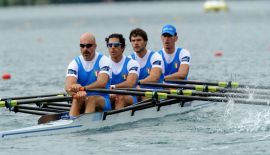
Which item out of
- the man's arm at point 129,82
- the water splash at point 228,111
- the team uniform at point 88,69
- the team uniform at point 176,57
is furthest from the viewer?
the team uniform at point 176,57

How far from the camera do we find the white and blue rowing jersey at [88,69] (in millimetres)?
13406

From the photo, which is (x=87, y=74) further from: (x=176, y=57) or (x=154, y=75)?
(x=176, y=57)

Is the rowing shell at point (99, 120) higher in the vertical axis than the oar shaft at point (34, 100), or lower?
lower

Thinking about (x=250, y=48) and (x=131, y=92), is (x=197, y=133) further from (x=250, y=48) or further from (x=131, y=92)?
(x=250, y=48)

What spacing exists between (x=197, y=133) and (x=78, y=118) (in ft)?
6.51

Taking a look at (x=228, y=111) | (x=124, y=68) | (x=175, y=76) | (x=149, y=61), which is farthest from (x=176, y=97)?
(x=175, y=76)

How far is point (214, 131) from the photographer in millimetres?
13336

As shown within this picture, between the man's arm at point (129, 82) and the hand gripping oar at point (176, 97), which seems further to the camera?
the man's arm at point (129, 82)

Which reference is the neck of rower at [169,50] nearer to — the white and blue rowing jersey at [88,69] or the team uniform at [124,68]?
the team uniform at [124,68]

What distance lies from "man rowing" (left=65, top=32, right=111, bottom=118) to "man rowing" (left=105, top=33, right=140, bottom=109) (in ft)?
1.78

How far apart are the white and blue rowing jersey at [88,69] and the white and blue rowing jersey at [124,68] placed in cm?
87

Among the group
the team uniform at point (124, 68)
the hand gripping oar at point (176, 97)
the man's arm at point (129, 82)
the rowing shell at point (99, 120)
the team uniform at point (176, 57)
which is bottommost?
the rowing shell at point (99, 120)

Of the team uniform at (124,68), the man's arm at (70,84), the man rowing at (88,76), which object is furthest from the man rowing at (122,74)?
the man's arm at (70,84)

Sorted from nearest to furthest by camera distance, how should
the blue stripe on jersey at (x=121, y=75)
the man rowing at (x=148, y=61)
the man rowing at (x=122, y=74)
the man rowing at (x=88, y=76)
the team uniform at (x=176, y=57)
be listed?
1. the man rowing at (x=88, y=76)
2. the man rowing at (x=122, y=74)
3. the blue stripe on jersey at (x=121, y=75)
4. the man rowing at (x=148, y=61)
5. the team uniform at (x=176, y=57)
